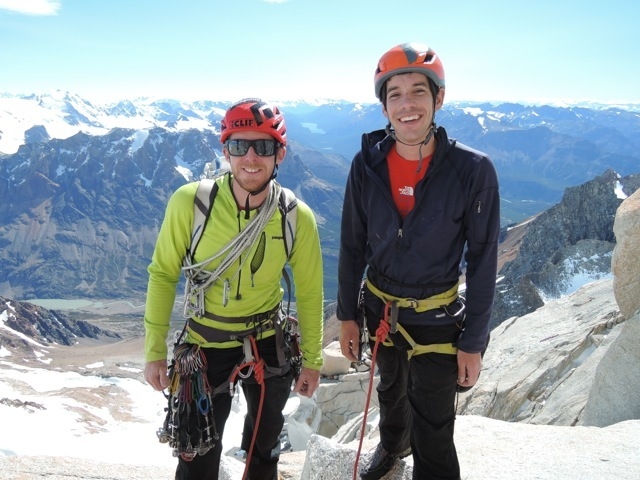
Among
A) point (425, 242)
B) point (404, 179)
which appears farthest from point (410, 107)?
point (425, 242)

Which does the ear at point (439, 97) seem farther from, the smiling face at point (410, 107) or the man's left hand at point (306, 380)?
the man's left hand at point (306, 380)

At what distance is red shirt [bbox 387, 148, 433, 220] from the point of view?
5.57 metres

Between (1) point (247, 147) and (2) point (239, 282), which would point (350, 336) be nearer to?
(2) point (239, 282)

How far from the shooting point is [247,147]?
5.77 m

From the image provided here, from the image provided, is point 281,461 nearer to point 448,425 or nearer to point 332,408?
point 448,425

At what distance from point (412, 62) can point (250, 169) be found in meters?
2.11

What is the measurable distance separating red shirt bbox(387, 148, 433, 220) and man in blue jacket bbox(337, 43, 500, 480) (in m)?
0.01

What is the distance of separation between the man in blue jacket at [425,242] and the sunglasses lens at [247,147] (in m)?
1.07

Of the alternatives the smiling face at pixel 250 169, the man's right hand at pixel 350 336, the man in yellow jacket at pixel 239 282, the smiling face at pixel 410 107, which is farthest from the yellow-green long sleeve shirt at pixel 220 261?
the smiling face at pixel 410 107

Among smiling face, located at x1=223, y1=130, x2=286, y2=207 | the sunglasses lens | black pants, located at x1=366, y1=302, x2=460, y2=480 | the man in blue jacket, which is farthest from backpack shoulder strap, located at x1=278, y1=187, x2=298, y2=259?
black pants, located at x1=366, y1=302, x2=460, y2=480

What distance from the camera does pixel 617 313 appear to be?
15180mm

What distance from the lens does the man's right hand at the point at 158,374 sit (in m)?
6.02

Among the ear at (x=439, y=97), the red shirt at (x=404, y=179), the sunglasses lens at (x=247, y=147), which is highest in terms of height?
the ear at (x=439, y=97)

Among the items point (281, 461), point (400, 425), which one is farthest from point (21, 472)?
point (400, 425)
